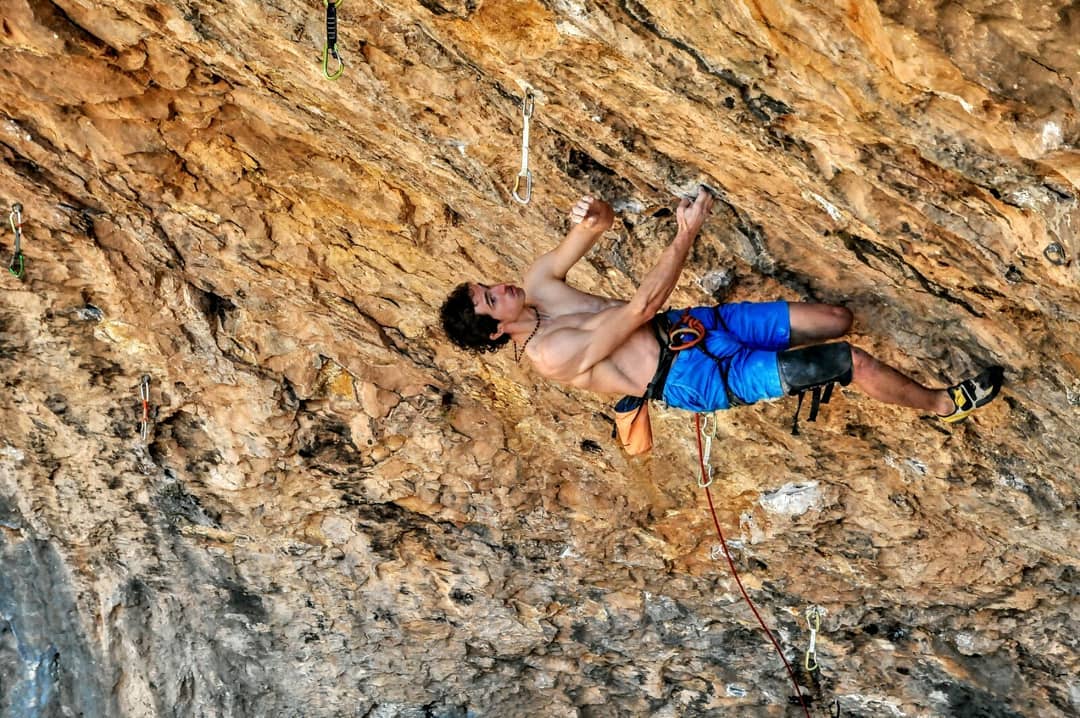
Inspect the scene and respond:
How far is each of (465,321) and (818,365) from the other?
1291mm

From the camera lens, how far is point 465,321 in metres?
4.07

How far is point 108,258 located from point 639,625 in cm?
424

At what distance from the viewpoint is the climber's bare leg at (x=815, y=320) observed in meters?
4.14

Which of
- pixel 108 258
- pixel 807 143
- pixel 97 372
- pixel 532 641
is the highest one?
pixel 807 143

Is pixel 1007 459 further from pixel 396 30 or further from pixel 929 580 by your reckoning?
pixel 396 30

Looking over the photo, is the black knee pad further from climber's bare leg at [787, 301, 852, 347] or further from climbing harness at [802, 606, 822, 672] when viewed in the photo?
climbing harness at [802, 606, 822, 672]

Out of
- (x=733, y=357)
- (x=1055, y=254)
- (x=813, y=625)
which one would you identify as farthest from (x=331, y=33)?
(x=813, y=625)

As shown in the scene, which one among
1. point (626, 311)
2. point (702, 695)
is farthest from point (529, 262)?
point (702, 695)

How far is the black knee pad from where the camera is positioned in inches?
A: 150

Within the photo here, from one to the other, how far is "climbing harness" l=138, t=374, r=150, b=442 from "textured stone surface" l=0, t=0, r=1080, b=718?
3.0 inches

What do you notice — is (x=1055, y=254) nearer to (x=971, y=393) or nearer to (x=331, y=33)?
(x=971, y=393)

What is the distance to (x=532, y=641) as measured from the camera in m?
8.05

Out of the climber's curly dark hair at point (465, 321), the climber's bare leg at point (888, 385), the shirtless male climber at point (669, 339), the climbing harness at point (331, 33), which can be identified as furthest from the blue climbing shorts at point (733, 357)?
the climbing harness at point (331, 33)

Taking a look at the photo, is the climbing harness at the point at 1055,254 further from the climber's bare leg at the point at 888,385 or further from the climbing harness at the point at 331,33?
the climbing harness at the point at 331,33
